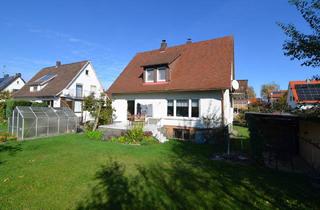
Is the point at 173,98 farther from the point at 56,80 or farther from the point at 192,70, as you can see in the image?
the point at 56,80

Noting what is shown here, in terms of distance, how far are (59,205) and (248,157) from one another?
8468mm

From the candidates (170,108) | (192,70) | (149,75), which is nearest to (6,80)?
(149,75)

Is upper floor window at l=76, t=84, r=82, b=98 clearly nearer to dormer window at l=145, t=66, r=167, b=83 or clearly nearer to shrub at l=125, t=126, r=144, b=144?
dormer window at l=145, t=66, r=167, b=83

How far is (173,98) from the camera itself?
17234mm

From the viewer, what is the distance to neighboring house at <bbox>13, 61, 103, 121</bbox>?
29328mm

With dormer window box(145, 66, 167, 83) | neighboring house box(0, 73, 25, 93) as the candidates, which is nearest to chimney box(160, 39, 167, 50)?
dormer window box(145, 66, 167, 83)

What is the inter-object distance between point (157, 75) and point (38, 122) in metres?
10.3

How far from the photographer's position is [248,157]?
33.4 feet

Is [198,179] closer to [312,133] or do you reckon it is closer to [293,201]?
[293,201]

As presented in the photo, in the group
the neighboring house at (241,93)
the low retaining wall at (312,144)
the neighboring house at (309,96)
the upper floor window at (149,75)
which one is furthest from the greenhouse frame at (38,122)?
the low retaining wall at (312,144)

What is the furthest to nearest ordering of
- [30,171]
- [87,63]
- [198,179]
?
1. [87,63]
2. [30,171]
3. [198,179]

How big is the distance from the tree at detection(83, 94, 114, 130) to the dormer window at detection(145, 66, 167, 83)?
465 cm

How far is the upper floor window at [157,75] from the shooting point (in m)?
18.6

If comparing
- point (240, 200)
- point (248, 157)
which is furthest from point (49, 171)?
point (248, 157)
